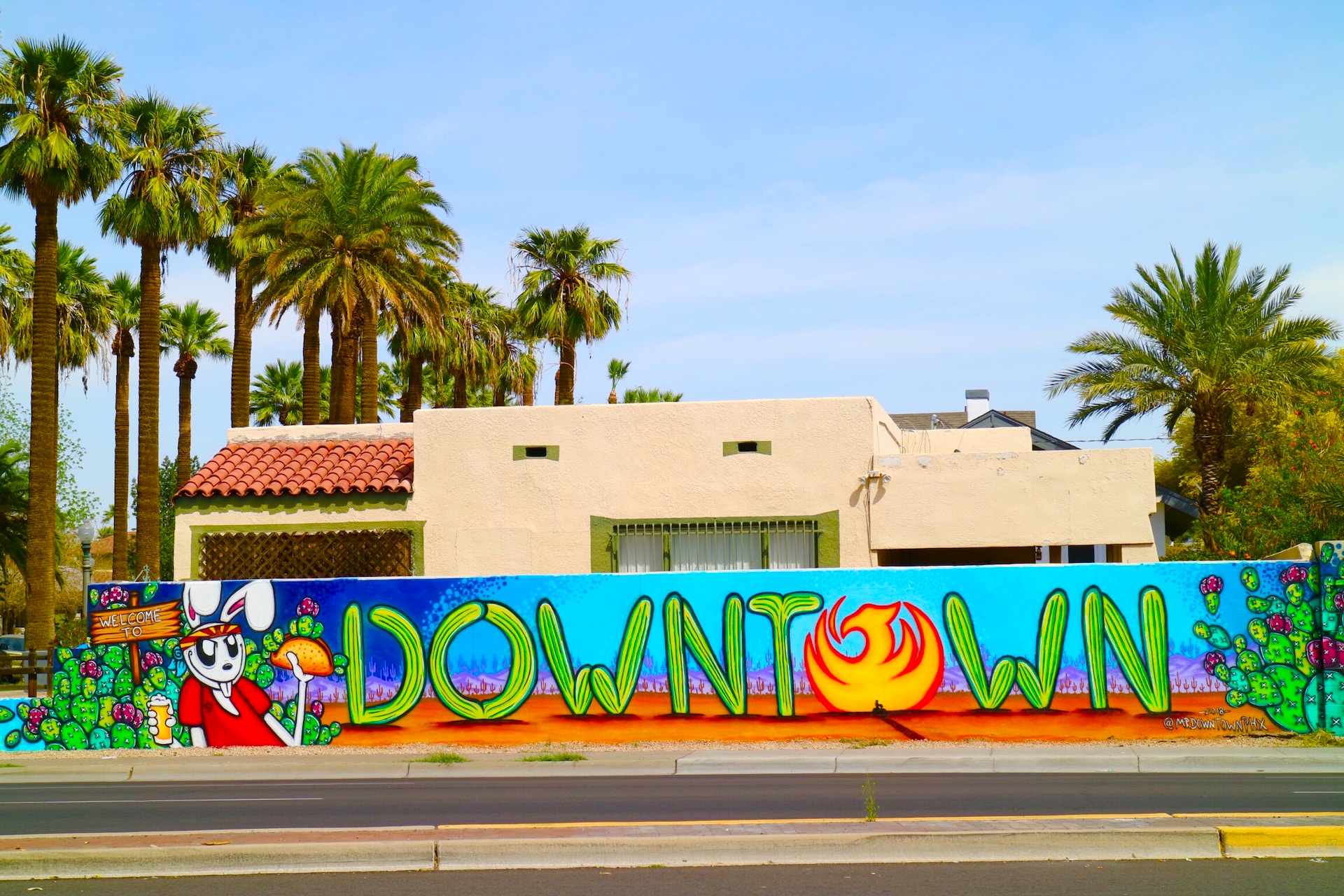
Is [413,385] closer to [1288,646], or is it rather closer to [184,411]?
[184,411]

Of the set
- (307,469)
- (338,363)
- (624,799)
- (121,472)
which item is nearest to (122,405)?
(121,472)

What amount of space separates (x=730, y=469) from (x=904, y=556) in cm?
405

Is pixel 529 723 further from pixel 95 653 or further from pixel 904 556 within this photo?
pixel 904 556

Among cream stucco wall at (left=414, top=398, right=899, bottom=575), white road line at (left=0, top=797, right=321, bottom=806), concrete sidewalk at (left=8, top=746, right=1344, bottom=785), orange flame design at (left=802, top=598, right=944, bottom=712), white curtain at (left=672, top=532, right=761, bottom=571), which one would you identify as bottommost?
concrete sidewalk at (left=8, top=746, right=1344, bottom=785)

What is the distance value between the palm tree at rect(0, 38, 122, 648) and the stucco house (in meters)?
10.9

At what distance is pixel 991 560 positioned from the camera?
2328 centimetres

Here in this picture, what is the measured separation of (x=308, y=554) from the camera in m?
22.0

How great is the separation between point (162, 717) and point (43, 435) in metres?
15.2

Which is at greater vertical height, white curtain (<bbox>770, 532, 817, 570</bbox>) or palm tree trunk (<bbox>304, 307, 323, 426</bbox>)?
palm tree trunk (<bbox>304, 307, 323, 426</bbox>)

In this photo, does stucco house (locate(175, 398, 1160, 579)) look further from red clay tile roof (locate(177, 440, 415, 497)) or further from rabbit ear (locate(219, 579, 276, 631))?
rabbit ear (locate(219, 579, 276, 631))

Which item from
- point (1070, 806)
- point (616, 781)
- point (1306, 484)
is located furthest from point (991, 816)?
point (1306, 484)

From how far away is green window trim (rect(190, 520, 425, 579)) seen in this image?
2173cm

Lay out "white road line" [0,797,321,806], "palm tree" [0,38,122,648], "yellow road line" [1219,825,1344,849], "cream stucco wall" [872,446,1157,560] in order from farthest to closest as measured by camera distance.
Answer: "palm tree" [0,38,122,648] < "cream stucco wall" [872,446,1157,560] < "white road line" [0,797,321,806] < "yellow road line" [1219,825,1344,849]

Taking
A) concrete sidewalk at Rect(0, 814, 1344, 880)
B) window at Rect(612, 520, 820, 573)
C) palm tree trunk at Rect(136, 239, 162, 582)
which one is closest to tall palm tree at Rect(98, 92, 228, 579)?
palm tree trunk at Rect(136, 239, 162, 582)
